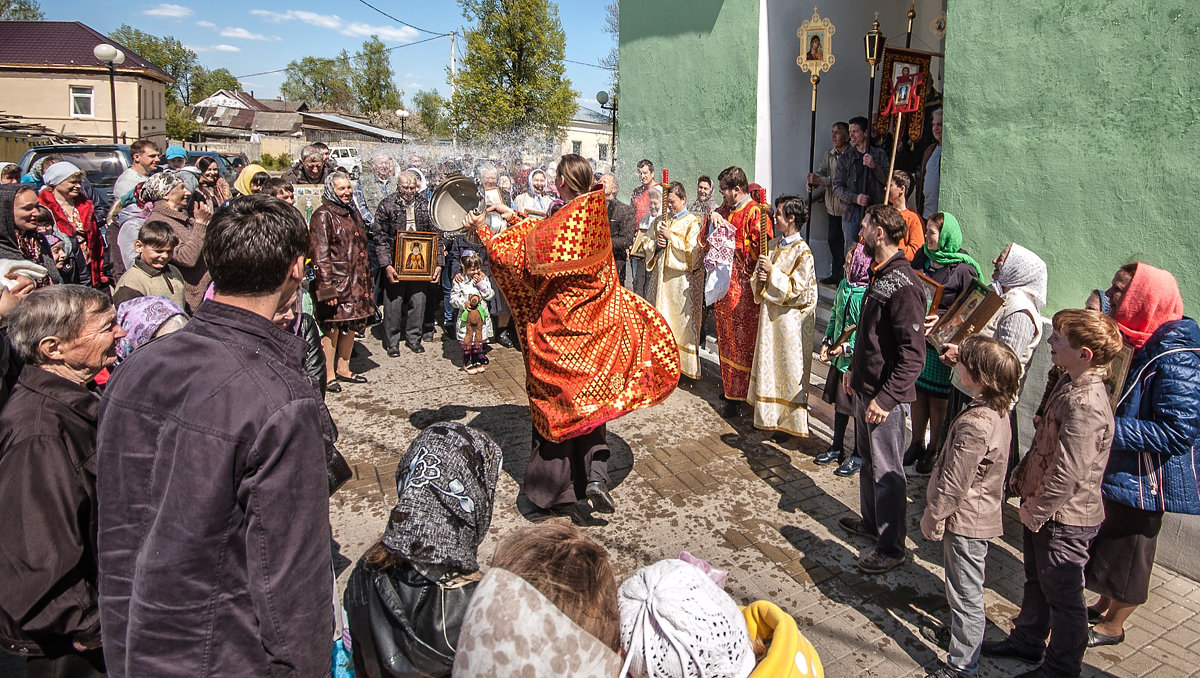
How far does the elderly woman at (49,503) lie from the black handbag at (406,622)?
35.6 inches

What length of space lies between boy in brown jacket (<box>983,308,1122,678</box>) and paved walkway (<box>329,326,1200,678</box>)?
1.22ft

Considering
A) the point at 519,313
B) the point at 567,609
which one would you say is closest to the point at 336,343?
the point at 519,313

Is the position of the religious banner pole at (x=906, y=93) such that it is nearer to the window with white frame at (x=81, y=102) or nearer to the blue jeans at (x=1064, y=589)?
the blue jeans at (x=1064, y=589)

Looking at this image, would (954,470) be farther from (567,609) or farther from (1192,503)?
(567,609)

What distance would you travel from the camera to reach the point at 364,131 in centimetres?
4300

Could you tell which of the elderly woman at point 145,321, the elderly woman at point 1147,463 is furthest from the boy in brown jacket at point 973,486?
the elderly woman at point 145,321

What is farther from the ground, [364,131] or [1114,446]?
[364,131]

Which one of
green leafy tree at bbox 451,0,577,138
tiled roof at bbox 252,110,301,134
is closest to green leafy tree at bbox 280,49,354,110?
tiled roof at bbox 252,110,301,134

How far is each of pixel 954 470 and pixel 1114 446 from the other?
813 millimetres

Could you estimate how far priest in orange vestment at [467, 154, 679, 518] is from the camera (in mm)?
4406

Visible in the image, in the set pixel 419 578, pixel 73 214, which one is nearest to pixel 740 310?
pixel 419 578

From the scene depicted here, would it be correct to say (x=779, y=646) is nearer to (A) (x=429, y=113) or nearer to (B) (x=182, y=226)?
(B) (x=182, y=226)

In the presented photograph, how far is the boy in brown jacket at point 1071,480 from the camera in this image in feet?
10.1

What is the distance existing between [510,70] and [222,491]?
2872cm
